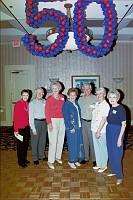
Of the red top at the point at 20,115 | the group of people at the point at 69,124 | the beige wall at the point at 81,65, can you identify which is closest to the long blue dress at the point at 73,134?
the group of people at the point at 69,124

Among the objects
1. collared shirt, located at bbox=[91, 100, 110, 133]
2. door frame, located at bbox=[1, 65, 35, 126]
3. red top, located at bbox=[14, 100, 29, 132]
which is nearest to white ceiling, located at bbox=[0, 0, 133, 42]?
door frame, located at bbox=[1, 65, 35, 126]

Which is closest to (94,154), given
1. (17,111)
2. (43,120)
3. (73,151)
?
(73,151)

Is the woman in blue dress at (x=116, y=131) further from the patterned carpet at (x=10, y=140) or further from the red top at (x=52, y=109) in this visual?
the patterned carpet at (x=10, y=140)

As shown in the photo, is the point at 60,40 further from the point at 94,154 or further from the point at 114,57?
the point at 114,57

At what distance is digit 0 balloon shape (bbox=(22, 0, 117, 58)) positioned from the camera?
400cm

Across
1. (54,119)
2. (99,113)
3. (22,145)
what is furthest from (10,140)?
(99,113)

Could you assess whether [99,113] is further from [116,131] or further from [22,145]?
[22,145]

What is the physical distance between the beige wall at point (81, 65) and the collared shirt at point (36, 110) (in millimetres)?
4665

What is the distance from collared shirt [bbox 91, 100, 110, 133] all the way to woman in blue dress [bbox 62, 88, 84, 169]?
1.02ft

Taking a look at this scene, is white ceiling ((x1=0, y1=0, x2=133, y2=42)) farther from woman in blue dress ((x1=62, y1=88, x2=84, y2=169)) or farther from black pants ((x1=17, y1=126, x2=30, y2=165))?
black pants ((x1=17, y1=126, x2=30, y2=165))

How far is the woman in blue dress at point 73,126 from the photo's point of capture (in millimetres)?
4199

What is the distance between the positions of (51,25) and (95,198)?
4.76 m

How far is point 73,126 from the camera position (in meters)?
4.23

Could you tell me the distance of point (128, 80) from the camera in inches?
355
